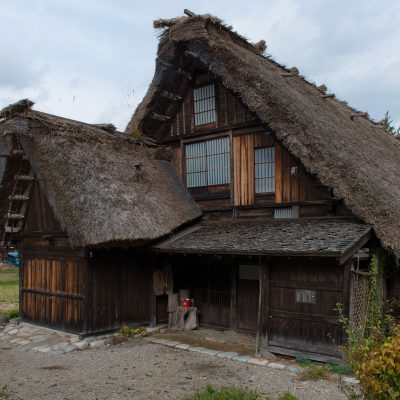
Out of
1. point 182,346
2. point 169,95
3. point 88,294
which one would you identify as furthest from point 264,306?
point 169,95

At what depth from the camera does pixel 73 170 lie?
10.3 metres

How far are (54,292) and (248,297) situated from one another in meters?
4.88

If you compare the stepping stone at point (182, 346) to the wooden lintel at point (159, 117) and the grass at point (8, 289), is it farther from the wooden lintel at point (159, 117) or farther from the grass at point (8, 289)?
the wooden lintel at point (159, 117)

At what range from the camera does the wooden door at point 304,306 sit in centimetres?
833

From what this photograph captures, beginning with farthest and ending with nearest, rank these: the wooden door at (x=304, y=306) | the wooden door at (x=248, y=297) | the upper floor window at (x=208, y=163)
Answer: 1. the upper floor window at (x=208, y=163)
2. the wooden door at (x=248, y=297)
3. the wooden door at (x=304, y=306)

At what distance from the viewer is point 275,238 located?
9.23m

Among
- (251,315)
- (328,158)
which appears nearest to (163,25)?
(328,158)

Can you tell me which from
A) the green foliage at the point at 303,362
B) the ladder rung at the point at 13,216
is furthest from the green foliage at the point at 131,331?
the ladder rung at the point at 13,216

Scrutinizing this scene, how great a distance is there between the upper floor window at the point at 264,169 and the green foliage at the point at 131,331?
4495 mm

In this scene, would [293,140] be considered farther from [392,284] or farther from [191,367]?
[191,367]

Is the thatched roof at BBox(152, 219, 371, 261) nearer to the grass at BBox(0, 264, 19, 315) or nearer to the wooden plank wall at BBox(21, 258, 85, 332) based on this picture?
the wooden plank wall at BBox(21, 258, 85, 332)

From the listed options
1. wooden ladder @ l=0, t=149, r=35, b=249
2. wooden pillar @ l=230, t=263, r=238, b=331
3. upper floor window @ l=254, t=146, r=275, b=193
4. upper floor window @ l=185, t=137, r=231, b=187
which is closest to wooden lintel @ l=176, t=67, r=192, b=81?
upper floor window @ l=185, t=137, r=231, b=187

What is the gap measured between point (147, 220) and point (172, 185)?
6.75 feet

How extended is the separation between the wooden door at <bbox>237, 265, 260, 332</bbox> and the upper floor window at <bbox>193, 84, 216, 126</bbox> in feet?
14.0
